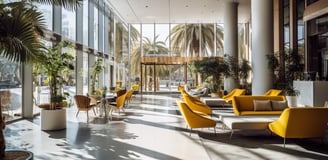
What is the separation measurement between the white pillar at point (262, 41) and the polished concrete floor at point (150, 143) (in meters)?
4.13

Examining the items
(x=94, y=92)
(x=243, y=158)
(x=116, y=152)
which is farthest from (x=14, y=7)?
(x=94, y=92)

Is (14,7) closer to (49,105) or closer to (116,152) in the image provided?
(116,152)

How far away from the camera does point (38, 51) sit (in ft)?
12.5

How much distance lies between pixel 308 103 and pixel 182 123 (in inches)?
198

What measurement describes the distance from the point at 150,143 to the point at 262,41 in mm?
7035

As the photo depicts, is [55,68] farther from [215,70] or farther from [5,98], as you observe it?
[215,70]

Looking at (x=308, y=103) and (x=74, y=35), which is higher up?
(x=74, y=35)

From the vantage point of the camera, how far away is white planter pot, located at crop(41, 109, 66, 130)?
7.32m

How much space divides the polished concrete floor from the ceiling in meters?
10.8

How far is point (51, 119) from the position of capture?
736 centimetres

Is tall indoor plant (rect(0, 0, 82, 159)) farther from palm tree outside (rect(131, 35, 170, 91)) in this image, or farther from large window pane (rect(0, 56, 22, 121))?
palm tree outside (rect(131, 35, 170, 91))

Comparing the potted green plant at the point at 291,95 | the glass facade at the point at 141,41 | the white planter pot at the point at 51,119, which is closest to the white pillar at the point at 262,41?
the potted green plant at the point at 291,95

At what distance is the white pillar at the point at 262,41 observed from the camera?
11016 mm

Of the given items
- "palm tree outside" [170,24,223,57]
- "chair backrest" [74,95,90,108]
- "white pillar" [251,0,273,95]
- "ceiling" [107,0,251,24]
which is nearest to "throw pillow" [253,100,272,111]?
"white pillar" [251,0,273,95]
